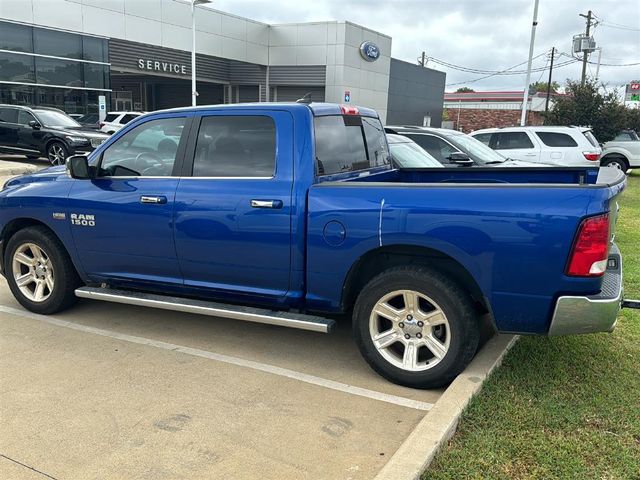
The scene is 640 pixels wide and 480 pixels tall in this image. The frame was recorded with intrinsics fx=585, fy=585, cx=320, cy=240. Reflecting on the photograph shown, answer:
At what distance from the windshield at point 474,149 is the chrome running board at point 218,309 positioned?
6.20 meters

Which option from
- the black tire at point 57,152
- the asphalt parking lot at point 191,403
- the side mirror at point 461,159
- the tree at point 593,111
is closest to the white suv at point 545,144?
the side mirror at point 461,159

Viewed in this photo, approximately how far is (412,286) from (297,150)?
4.13 ft

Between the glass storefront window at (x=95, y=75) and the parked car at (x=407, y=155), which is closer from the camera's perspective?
the parked car at (x=407, y=155)

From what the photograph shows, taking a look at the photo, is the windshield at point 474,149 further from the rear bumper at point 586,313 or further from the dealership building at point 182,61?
the dealership building at point 182,61

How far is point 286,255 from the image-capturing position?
404 cm

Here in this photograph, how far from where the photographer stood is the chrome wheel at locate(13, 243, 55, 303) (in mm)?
5195

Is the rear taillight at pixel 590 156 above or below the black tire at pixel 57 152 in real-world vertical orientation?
above

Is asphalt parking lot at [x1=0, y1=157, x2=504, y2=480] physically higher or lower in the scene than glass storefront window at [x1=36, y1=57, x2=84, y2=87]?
lower

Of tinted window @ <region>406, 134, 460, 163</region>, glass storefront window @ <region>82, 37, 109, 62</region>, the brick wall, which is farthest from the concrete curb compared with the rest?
the brick wall

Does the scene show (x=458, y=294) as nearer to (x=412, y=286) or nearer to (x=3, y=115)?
(x=412, y=286)

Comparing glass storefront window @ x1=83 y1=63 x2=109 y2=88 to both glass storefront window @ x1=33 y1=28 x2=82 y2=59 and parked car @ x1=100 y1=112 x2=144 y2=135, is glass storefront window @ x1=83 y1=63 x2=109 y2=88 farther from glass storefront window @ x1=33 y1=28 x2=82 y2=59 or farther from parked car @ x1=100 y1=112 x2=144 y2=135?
parked car @ x1=100 y1=112 x2=144 y2=135

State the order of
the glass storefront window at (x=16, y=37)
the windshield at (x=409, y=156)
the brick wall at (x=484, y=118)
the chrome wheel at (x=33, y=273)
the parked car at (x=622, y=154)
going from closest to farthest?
the chrome wheel at (x=33, y=273), the windshield at (x=409, y=156), the parked car at (x=622, y=154), the glass storefront window at (x=16, y=37), the brick wall at (x=484, y=118)

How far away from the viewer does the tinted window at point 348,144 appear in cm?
430

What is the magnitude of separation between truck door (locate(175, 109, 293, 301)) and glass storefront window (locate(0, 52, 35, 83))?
21.2m
